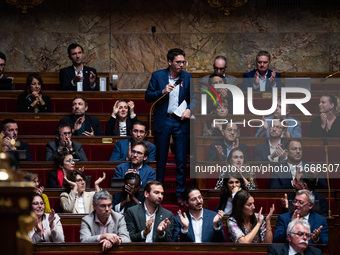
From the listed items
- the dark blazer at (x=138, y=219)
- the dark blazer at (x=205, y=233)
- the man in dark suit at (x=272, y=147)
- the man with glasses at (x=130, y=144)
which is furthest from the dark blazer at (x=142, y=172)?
the man in dark suit at (x=272, y=147)

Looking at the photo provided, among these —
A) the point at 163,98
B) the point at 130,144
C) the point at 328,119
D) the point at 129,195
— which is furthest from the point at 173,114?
the point at 328,119

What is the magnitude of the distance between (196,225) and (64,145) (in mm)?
1406

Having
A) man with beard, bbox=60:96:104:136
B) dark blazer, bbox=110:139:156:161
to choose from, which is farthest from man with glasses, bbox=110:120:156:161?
man with beard, bbox=60:96:104:136

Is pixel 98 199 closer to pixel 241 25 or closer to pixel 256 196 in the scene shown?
pixel 256 196

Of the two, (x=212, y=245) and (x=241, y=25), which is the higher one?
(x=241, y=25)

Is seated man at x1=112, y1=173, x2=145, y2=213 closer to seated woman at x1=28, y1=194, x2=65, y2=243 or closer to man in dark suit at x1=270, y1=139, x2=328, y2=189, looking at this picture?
seated woman at x1=28, y1=194, x2=65, y2=243

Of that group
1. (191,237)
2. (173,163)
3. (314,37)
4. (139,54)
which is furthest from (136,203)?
(314,37)

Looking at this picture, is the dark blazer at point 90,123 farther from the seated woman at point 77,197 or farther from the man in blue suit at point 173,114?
the seated woman at point 77,197

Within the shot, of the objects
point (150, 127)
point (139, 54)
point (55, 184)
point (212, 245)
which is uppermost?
point (139, 54)

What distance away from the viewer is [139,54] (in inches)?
278

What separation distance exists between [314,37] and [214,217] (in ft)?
12.9

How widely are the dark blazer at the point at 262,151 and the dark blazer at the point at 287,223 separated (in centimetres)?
105

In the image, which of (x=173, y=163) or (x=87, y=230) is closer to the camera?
(x=87, y=230)

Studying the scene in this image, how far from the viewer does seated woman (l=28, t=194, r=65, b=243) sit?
349 centimetres
